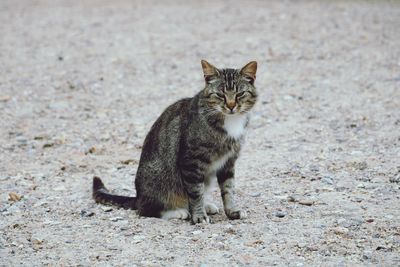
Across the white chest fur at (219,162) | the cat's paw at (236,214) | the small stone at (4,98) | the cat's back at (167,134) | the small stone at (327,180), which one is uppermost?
the cat's back at (167,134)

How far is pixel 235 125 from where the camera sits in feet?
20.3

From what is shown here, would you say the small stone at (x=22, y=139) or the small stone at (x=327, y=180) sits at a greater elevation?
the small stone at (x=22, y=139)

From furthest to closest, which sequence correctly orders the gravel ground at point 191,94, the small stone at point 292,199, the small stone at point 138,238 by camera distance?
the small stone at point 292,199 → the small stone at point 138,238 → the gravel ground at point 191,94

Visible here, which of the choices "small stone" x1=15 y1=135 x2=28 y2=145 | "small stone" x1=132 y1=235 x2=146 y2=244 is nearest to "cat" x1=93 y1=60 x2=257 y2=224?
"small stone" x1=132 y1=235 x2=146 y2=244

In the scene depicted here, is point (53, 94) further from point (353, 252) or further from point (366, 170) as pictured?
point (353, 252)

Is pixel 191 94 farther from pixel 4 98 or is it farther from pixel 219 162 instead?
pixel 219 162

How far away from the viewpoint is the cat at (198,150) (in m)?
6.11

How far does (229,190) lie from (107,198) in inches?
48.1

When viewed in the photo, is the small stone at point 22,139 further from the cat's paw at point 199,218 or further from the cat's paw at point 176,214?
the cat's paw at point 199,218

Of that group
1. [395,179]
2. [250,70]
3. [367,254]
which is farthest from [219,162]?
[395,179]

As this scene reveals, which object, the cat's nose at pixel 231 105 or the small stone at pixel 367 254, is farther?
the cat's nose at pixel 231 105

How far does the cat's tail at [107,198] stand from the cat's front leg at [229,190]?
86 centimetres

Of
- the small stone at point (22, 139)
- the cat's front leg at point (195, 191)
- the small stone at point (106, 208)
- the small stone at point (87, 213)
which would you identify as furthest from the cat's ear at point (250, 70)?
the small stone at point (22, 139)

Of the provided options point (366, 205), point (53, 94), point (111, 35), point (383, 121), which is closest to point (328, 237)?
point (366, 205)
